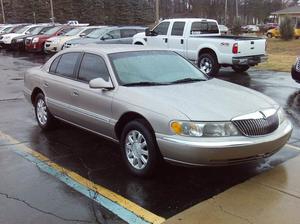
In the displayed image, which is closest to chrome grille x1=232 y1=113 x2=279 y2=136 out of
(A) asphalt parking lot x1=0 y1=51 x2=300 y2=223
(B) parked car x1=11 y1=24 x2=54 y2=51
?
(A) asphalt parking lot x1=0 y1=51 x2=300 y2=223

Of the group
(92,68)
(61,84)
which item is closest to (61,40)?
(61,84)

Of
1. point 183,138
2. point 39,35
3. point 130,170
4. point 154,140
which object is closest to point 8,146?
point 130,170

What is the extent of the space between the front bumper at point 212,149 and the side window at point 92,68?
60.3 inches

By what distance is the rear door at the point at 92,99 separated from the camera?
18.7ft

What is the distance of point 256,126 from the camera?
4.85 m

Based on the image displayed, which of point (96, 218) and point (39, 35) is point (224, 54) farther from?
point (39, 35)

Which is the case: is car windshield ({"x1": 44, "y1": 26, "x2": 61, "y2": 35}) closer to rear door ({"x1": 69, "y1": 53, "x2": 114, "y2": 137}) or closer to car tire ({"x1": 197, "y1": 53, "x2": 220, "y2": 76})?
car tire ({"x1": 197, "y1": 53, "x2": 220, "y2": 76})

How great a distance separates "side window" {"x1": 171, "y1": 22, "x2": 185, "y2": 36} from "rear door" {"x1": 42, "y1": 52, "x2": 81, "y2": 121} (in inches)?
338

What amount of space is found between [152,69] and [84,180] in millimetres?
1799

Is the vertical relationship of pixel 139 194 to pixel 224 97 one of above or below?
below

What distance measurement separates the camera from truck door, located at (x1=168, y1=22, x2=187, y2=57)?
15.1 meters

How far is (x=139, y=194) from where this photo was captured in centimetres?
476

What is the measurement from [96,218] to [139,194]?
698mm

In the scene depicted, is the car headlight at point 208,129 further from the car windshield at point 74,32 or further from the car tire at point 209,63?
the car windshield at point 74,32
